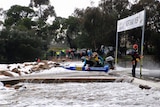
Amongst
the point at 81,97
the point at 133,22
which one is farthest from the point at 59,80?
the point at 133,22

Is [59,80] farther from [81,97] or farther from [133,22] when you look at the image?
[133,22]

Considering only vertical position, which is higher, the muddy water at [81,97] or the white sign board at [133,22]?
the white sign board at [133,22]

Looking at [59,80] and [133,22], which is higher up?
[133,22]

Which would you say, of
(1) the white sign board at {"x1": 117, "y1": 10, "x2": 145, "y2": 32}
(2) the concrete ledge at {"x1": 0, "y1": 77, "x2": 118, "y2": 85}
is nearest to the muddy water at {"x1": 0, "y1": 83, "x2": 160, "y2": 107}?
(2) the concrete ledge at {"x1": 0, "y1": 77, "x2": 118, "y2": 85}

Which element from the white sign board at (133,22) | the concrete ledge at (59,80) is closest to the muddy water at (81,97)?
the concrete ledge at (59,80)

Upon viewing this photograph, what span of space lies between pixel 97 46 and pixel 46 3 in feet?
102

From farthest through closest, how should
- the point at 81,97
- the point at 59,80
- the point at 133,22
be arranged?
1. the point at 133,22
2. the point at 59,80
3. the point at 81,97

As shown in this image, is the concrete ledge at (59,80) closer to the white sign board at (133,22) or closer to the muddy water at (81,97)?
the muddy water at (81,97)

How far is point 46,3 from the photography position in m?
70.7

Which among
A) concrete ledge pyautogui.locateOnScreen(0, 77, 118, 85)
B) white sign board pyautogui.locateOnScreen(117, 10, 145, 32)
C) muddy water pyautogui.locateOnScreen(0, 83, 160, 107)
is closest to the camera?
muddy water pyautogui.locateOnScreen(0, 83, 160, 107)

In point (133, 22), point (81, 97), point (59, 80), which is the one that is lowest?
point (81, 97)

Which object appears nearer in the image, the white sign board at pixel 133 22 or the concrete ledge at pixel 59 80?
the concrete ledge at pixel 59 80

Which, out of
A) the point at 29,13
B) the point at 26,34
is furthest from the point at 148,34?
the point at 29,13

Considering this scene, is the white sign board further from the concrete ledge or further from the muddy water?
the muddy water
